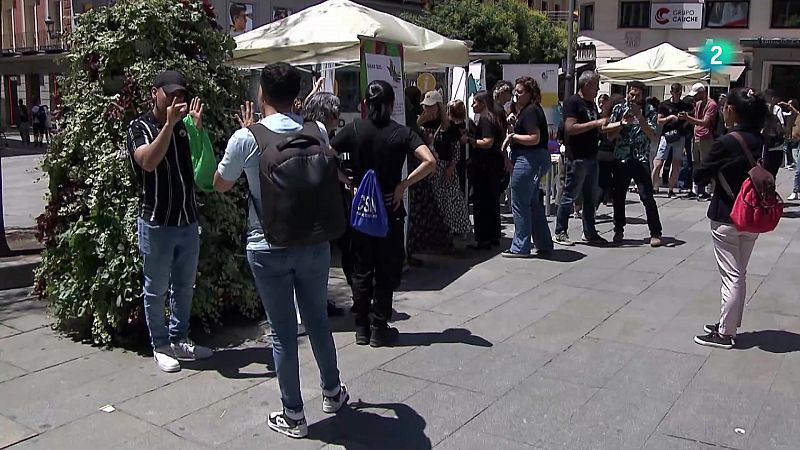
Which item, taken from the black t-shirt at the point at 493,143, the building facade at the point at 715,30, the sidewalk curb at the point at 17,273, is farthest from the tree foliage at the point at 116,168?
the building facade at the point at 715,30

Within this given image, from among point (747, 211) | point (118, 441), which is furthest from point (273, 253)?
point (747, 211)

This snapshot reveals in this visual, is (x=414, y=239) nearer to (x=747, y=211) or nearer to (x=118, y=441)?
(x=747, y=211)

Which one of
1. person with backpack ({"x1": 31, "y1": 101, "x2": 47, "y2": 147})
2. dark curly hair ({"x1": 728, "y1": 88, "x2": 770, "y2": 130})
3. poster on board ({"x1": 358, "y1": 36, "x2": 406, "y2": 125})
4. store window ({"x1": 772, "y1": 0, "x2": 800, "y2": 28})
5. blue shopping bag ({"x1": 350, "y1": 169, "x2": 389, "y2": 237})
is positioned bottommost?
person with backpack ({"x1": 31, "y1": 101, "x2": 47, "y2": 147})

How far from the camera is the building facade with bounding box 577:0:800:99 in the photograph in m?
29.5

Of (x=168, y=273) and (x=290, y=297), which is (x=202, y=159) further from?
(x=290, y=297)

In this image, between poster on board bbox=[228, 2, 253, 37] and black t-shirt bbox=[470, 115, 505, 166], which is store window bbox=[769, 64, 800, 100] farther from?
black t-shirt bbox=[470, 115, 505, 166]

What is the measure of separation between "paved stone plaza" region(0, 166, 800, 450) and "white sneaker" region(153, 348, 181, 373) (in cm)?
7

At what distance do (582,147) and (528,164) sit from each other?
31.7 inches

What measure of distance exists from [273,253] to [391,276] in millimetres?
1577

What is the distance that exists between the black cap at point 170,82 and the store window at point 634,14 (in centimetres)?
3178

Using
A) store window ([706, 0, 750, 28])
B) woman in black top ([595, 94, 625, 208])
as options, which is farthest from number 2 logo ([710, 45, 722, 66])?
store window ([706, 0, 750, 28])

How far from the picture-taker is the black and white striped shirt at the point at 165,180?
4352mm

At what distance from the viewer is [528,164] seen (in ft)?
25.1

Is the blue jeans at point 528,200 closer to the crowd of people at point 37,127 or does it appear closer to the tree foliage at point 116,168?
the tree foliage at point 116,168
